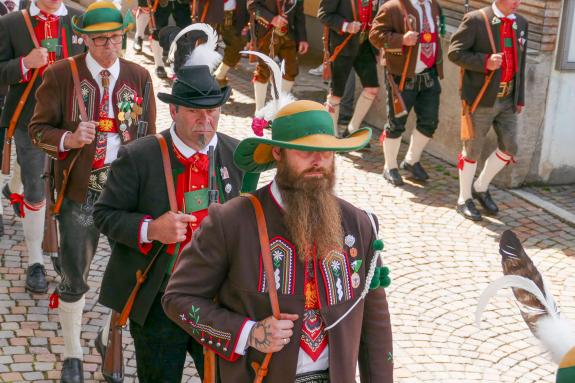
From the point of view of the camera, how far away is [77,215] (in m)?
5.99

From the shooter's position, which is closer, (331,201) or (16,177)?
(331,201)

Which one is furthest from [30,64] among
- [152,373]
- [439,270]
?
[439,270]

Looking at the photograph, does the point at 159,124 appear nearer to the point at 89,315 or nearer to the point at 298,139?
the point at 89,315

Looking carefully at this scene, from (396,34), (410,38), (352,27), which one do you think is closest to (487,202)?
(410,38)

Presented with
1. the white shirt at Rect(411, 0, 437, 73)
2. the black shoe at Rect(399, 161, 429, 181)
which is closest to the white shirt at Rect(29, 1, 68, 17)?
the white shirt at Rect(411, 0, 437, 73)

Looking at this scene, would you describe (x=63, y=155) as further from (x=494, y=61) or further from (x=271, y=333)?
(x=494, y=61)

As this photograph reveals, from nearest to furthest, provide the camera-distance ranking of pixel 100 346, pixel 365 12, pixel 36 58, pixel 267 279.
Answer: pixel 267 279
pixel 100 346
pixel 36 58
pixel 365 12

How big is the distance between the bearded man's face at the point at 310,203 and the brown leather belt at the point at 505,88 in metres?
5.47

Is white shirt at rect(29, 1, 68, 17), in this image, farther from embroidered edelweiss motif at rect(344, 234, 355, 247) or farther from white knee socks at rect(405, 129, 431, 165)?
white knee socks at rect(405, 129, 431, 165)

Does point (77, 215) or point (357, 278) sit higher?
point (357, 278)

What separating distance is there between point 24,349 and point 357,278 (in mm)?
3200

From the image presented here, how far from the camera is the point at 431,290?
768 cm

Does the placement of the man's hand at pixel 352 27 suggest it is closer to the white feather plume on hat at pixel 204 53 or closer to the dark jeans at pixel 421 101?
the dark jeans at pixel 421 101

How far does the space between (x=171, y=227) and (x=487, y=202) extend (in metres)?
5.44
